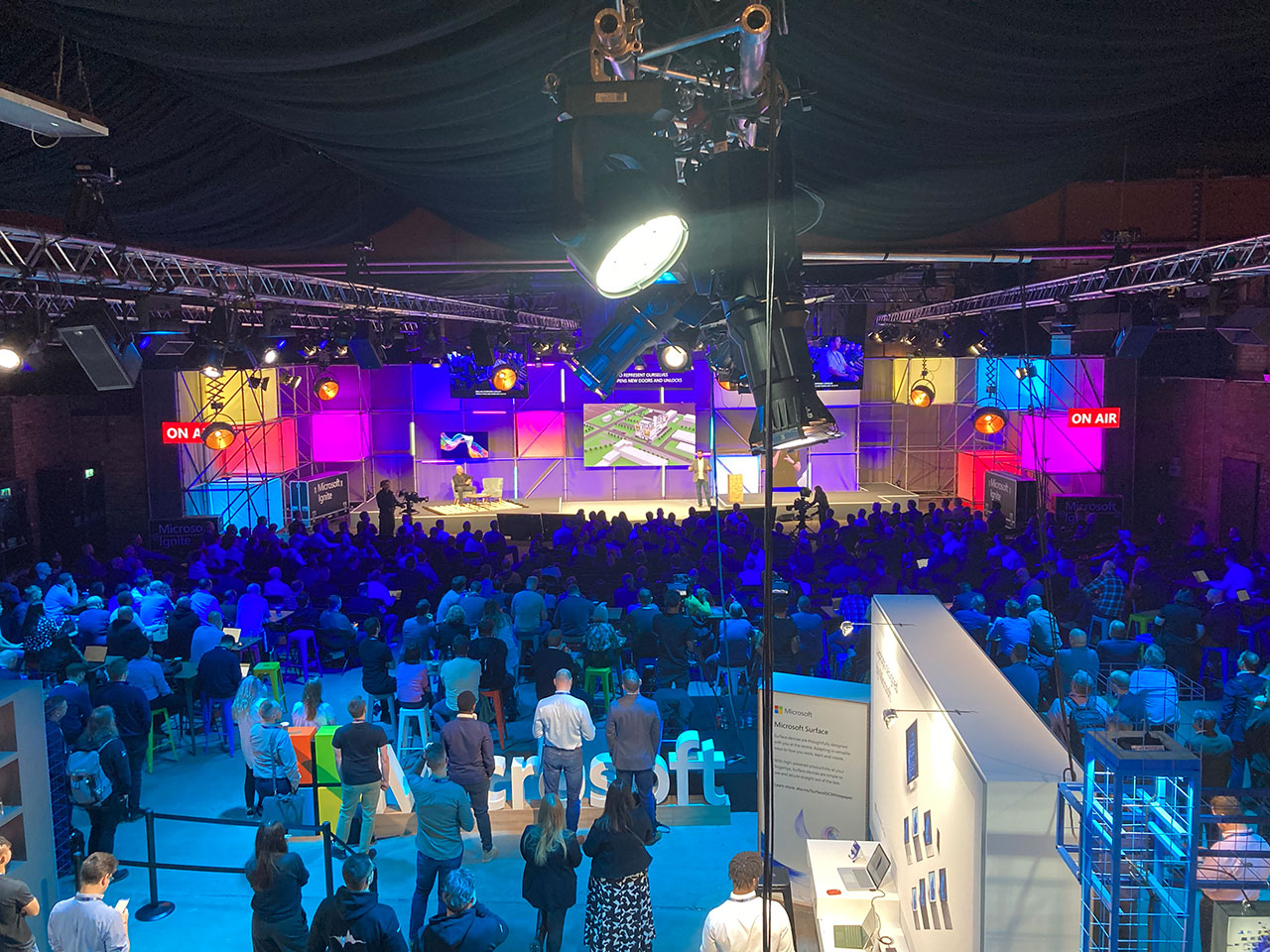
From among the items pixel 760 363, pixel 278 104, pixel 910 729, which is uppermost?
pixel 278 104

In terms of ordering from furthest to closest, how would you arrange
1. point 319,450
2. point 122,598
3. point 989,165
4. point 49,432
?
point 319,450 < point 49,432 < point 122,598 < point 989,165

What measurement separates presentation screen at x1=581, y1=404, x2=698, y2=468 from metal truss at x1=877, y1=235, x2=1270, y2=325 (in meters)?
8.84

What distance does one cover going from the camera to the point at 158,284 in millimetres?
7934

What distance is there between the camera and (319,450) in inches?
866

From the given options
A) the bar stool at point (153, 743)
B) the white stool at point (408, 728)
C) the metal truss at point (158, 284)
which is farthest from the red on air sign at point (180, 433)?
the white stool at point (408, 728)

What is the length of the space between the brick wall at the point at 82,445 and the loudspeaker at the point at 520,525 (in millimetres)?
6217

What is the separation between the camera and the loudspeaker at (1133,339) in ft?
35.0

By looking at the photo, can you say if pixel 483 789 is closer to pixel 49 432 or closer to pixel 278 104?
pixel 278 104

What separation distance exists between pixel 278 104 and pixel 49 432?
1521 cm

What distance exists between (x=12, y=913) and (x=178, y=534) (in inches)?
458

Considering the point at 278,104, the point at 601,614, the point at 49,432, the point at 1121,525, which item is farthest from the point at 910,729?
the point at 49,432

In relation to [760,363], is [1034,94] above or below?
above

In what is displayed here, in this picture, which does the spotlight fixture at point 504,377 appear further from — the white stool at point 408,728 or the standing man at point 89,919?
the standing man at point 89,919

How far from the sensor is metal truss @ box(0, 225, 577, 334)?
663 centimetres
